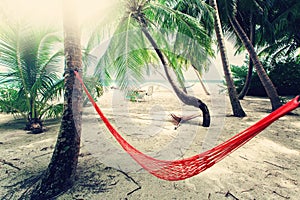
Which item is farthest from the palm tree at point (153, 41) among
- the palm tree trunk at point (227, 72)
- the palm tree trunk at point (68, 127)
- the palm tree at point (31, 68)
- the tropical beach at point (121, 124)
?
the palm tree trunk at point (68, 127)

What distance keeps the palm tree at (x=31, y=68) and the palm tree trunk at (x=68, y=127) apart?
2181 millimetres

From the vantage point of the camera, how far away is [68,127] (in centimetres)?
160

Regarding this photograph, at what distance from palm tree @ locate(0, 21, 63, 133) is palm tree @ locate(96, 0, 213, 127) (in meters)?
1.02

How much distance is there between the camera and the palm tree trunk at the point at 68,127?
156 centimetres

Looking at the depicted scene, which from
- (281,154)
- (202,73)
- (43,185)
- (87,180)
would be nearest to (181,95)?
(202,73)

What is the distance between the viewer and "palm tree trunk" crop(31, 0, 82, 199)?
5.13 ft

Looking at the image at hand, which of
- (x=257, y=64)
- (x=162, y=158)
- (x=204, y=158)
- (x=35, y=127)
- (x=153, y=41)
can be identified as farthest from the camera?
(x=257, y=64)

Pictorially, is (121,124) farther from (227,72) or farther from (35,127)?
(227,72)

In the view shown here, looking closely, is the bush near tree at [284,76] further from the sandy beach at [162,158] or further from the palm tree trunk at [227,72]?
the sandy beach at [162,158]

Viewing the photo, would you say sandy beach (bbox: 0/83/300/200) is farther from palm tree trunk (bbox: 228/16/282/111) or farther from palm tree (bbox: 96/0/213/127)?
palm tree trunk (bbox: 228/16/282/111)

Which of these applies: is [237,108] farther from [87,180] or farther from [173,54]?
[87,180]

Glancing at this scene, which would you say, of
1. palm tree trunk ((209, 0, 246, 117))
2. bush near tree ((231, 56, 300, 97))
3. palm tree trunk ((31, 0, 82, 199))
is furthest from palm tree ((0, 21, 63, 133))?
bush near tree ((231, 56, 300, 97))

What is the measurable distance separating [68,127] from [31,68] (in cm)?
273

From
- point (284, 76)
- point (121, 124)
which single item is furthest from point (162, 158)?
point (284, 76)
